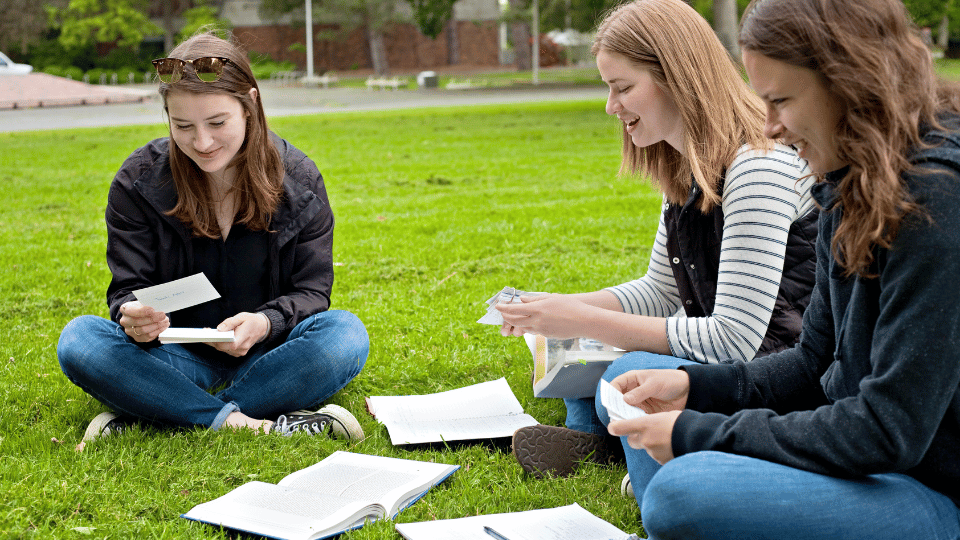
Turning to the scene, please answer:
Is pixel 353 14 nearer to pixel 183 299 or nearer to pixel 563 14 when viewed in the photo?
pixel 563 14

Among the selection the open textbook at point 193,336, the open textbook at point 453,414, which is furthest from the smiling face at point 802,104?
the open textbook at point 193,336

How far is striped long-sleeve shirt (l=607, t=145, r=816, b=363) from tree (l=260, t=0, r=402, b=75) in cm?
3936

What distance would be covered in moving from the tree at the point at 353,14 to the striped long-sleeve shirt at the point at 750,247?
129 feet

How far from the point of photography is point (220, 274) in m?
3.43

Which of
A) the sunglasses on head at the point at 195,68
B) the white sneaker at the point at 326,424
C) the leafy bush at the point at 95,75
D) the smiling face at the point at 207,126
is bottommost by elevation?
the white sneaker at the point at 326,424

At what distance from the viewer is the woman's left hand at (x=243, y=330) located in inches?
123

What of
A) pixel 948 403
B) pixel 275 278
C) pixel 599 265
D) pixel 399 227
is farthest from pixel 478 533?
pixel 399 227

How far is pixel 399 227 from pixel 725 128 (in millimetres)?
4634

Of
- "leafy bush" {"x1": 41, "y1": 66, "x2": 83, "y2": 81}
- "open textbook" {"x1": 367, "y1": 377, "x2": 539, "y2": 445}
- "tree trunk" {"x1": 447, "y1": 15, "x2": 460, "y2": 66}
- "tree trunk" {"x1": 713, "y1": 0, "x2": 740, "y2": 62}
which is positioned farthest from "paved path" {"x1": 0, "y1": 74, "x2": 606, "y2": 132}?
"tree trunk" {"x1": 447, "y1": 15, "x2": 460, "y2": 66}

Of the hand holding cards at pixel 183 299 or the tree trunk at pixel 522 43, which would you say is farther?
the tree trunk at pixel 522 43

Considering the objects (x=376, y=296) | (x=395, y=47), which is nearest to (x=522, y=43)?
(x=395, y=47)

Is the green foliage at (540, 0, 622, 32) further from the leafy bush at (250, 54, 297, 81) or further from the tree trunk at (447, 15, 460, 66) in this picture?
the leafy bush at (250, 54, 297, 81)

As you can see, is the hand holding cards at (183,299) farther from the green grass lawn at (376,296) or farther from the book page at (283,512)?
the book page at (283,512)

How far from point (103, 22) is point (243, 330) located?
39132 millimetres
